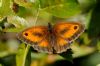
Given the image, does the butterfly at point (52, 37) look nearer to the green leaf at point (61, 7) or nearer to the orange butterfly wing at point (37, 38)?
the orange butterfly wing at point (37, 38)

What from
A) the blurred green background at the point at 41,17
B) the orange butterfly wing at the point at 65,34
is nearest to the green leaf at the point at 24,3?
the blurred green background at the point at 41,17

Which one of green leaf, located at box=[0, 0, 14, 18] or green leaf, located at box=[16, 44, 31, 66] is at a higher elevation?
green leaf, located at box=[0, 0, 14, 18]

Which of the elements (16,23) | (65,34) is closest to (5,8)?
(16,23)

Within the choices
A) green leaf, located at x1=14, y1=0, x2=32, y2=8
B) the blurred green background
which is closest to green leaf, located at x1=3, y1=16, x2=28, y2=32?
the blurred green background

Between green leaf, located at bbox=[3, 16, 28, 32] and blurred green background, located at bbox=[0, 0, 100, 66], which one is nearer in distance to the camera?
blurred green background, located at bbox=[0, 0, 100, 66]

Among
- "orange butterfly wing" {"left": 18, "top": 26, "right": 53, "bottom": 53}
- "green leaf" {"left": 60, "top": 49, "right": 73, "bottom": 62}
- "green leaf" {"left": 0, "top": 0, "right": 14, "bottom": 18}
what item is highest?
"green leaf" {"left": 0, "top": 0, "right": 14, "bottom": 18}

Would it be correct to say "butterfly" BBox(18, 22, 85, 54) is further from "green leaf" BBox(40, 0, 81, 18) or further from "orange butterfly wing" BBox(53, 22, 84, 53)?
"green leaf" BBox(40, 0, 81, 18)

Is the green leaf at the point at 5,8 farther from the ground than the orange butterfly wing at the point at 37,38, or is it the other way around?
the green leaf at the point at 5,8

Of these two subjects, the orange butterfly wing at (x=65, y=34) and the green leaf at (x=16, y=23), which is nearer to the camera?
the orange butterfly wing at (x=65, y=34)
